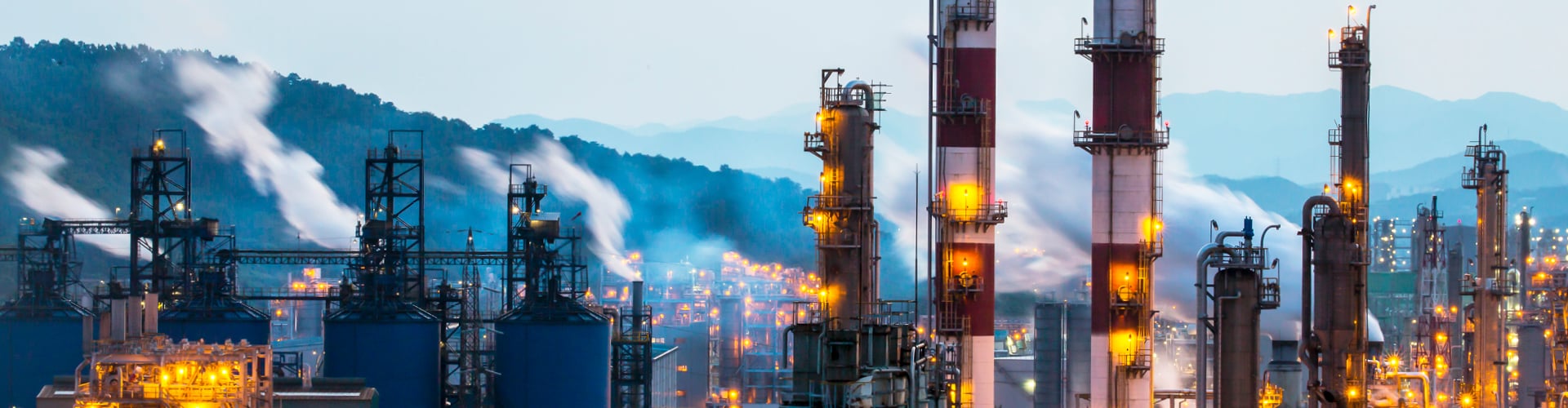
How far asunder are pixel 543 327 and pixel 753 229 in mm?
45601

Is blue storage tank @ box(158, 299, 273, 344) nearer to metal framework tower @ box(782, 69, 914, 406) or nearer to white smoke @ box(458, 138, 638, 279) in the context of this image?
metal framework tower @ box(782, 69, 914, 406)

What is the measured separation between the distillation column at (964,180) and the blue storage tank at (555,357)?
2816 centimetres

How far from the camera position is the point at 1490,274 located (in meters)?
54.1

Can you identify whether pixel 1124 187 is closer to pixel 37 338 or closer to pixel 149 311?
pixel 149 311

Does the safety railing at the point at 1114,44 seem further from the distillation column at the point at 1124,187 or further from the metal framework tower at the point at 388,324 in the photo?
the metal framework tower at the point at 388,324

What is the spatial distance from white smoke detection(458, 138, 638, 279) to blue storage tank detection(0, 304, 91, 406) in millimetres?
41408

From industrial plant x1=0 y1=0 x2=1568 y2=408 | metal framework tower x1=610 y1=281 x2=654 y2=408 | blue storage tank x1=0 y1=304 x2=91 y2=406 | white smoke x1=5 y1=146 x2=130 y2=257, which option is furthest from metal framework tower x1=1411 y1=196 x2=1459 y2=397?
white smoke x1=5 y1=146 x2=130 y2=257

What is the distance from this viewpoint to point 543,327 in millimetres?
66812

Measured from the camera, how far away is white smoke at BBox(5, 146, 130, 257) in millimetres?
97000

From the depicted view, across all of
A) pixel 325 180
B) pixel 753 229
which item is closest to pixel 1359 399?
pixel 753 229

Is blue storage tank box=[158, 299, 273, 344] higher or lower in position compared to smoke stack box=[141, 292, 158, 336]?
lower

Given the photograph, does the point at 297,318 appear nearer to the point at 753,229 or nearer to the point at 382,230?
the point at 753,229

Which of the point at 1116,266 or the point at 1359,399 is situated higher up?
the point at 1116,266

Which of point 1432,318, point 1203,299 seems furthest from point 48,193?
point 1203,299
